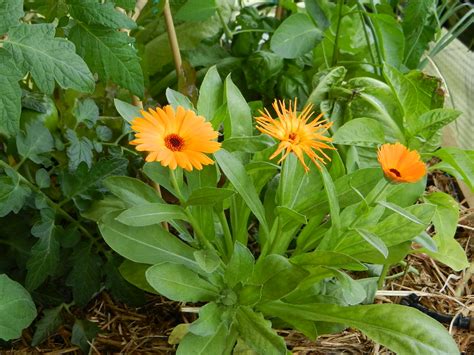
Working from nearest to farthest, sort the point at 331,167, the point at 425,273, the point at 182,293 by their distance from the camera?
the point at 182,293, the point at 331,167, the point at 425,273

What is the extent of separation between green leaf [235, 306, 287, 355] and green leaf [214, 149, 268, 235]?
5.0 inches

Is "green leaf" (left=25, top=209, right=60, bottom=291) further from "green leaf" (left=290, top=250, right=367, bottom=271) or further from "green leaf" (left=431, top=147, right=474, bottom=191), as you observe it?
"green leaf" (left=431, top=147, right=474, bottom=191)

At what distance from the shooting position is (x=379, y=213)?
766 millimetres

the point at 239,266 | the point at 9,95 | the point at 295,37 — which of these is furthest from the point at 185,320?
the point at 295,37

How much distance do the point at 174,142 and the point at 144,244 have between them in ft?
0.67

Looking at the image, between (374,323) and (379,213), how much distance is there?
141mm

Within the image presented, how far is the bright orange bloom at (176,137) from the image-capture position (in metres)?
0.60

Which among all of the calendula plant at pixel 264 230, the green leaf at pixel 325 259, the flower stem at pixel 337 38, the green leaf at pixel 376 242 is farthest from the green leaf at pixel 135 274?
the flower stem at pixel 337 38

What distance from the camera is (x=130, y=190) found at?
79cm

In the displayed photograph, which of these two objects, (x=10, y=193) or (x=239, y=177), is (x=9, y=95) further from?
(x=239, y=177)

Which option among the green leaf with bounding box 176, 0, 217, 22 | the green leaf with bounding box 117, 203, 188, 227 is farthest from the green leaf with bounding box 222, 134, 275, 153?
the green leaf with bounding box 176, 0, 217, 22

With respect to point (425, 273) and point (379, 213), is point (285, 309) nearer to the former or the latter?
point (379, 213)

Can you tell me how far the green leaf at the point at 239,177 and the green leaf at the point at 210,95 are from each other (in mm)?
103

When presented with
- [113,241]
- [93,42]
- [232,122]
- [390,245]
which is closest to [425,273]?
[390,245]
